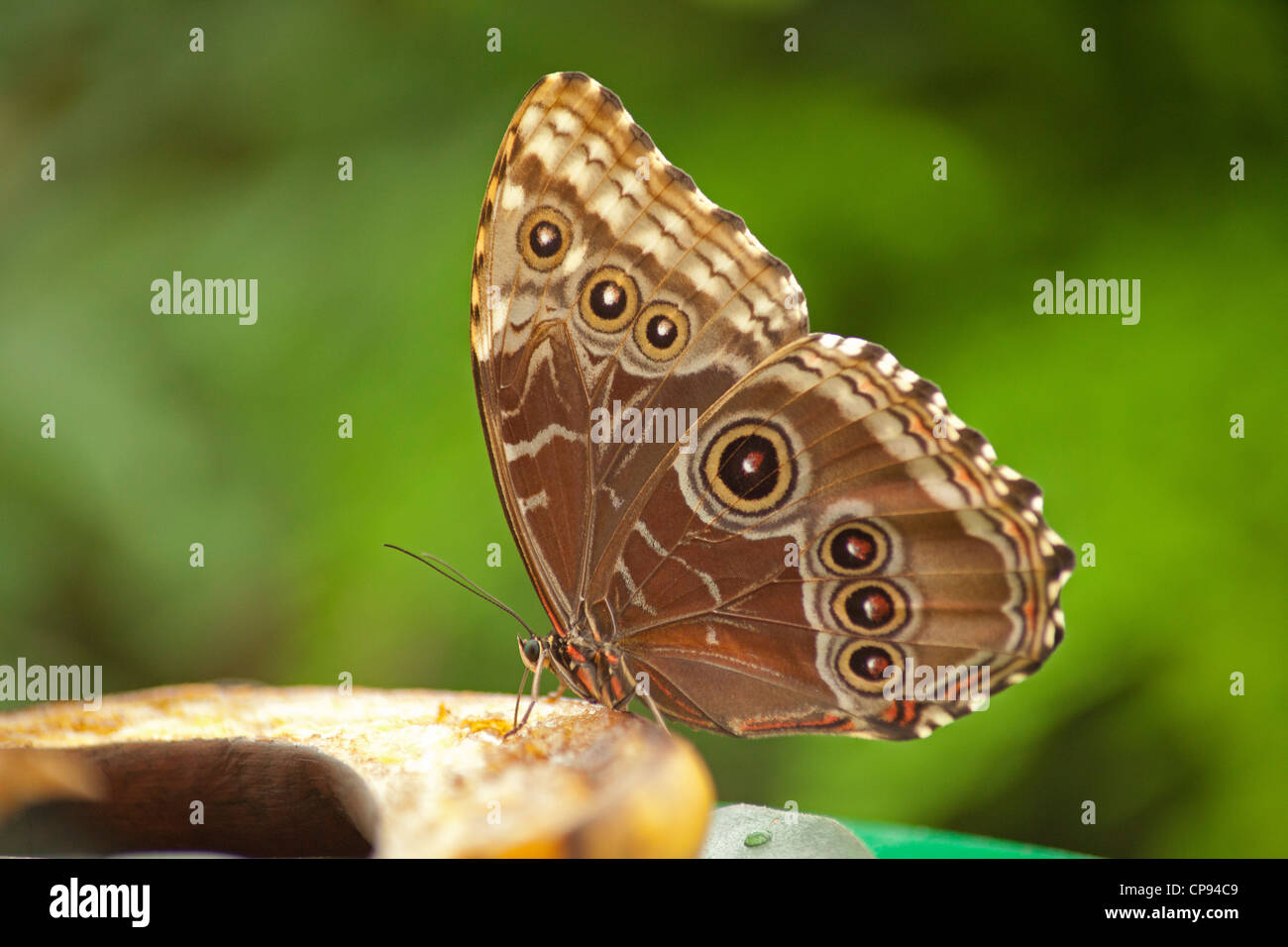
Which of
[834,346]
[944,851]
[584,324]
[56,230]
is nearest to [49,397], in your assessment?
[56,230]

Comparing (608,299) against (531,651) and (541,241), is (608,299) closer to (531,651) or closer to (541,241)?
(541,241)

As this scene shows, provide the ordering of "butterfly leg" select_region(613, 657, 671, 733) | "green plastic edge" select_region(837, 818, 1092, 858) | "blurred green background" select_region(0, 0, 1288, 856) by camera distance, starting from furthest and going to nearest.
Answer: "blurred green background" select_region(0, 0, 1288, 856) → "butterfly leg" select_region(613, 657, 671, 733) → "green plastic edge" select_region(837, 818, 1092, 858)

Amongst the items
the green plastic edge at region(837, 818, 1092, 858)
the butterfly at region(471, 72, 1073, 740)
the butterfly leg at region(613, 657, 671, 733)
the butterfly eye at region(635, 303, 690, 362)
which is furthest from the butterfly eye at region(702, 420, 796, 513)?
the green plastic edge at region(837, 818, 1092, 858)

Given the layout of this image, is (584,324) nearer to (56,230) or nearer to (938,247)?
(938,247)

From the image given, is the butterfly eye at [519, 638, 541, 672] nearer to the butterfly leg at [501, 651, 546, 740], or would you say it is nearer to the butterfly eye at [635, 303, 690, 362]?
the butterfly leg at [501, 651, 546, 740]

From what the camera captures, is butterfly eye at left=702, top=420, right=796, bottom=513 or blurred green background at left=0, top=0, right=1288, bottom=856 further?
blurred green background at left=0, top=0, right=1288, bottom=856

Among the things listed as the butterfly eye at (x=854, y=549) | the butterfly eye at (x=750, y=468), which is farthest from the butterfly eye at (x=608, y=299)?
the butterfly eye at (x=854, y=549)
